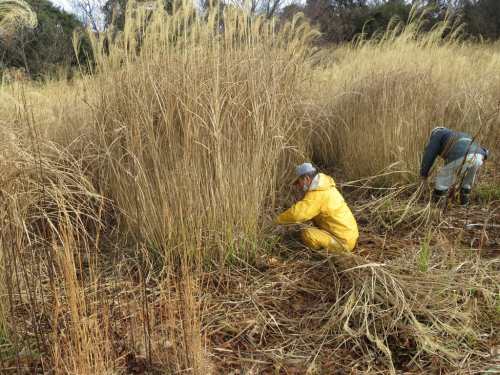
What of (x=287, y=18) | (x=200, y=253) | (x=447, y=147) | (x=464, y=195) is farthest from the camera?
(x=287, y=18)

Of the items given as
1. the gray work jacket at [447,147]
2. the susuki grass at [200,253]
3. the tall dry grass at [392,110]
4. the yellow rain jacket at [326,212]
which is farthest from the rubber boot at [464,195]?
the yellow rain jacket at [326,212]

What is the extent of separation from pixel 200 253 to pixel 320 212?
109cm

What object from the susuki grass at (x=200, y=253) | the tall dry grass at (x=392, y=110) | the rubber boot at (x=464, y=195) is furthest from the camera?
the tall dry grass at (x=392, y=110)

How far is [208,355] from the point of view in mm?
1769

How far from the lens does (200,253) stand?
199cm

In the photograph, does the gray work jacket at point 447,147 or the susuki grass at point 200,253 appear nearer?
the susuki grass at point 200,253

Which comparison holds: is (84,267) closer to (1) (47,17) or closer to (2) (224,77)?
(2) (224,77)

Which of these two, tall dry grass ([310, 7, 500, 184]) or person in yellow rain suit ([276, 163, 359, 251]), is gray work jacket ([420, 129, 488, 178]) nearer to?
tall dry grass ([310, 7, 500, 184])

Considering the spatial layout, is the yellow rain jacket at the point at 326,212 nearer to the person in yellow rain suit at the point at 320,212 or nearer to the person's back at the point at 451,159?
the person in yellow rain suit at the point at 320,212

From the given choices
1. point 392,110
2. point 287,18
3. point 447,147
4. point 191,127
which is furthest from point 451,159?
point 287,18

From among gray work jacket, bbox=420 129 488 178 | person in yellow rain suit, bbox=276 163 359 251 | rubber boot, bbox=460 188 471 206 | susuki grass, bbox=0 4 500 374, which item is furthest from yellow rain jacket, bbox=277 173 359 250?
rubber boot, bbox=460 188 471 206

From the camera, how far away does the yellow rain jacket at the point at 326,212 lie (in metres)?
2.62

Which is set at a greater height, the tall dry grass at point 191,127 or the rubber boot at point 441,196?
the tall dry grass at point 191,127

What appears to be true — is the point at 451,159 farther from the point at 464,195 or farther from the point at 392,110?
the point at 392,110
